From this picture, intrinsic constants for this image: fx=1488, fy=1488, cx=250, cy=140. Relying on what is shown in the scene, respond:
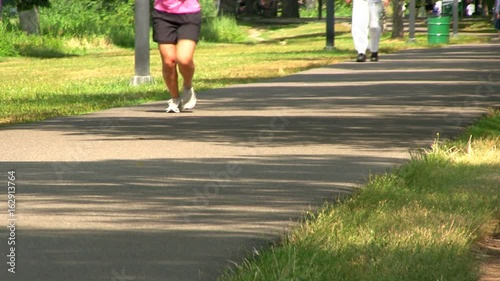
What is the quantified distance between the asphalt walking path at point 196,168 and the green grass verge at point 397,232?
197 mm

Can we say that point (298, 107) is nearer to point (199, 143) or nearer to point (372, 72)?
point (199, 143)

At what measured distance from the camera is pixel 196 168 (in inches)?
380

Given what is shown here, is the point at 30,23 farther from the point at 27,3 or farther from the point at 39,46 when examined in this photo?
the point at 27,3

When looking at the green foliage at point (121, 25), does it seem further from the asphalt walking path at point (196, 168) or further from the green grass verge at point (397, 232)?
the green grass verge at point (397, 232)

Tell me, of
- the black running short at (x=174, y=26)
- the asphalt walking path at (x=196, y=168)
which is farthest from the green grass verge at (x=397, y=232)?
the black running short at (x=174, y=26)

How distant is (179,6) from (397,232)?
744 centimetres

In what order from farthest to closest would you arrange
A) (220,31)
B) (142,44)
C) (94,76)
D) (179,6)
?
(220,31), (94,76), (142,44), (179,6)

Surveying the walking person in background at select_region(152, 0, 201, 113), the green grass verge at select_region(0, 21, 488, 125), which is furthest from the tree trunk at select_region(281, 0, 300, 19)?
the walking person in background at select_region(152, 0, 201, 113)

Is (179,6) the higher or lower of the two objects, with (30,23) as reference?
higher

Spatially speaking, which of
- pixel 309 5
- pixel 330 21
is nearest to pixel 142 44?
pixel 330 21

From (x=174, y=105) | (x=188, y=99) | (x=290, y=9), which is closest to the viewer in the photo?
(x=174, y=105)

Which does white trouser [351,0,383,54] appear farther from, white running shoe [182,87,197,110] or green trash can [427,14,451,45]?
green trash can [427,14,451,45]

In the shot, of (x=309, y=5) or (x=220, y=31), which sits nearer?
(x=220, y=31)

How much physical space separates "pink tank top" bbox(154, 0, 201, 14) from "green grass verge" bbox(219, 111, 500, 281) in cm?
484
